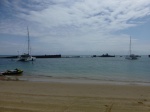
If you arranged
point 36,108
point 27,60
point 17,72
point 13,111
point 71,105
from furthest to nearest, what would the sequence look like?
point 27,60 → point 17,72 → point 71,105 → point 36,108 → point 13,111

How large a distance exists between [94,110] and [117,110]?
82 cm

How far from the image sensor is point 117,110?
8.16 m

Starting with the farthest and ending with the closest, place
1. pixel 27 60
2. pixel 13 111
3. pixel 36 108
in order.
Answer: pixel 27 60 → pixel 36 108 → pixel 13 111

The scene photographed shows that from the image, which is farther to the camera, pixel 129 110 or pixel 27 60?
pixel 27 60

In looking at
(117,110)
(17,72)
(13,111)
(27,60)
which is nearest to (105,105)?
(117,110)

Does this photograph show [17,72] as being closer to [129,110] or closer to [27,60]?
[129,110]

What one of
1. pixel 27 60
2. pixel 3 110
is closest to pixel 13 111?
pixel 3 110

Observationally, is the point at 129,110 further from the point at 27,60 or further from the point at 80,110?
the point at 27,60

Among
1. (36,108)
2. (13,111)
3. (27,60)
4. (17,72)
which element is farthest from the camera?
(27,60)

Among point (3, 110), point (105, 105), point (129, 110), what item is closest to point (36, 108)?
point (3, 110)

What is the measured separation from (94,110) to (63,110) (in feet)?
3.64

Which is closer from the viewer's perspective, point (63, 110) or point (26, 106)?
point (63, 110)

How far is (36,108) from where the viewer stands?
8.34 meters

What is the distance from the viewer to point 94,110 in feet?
26.8
